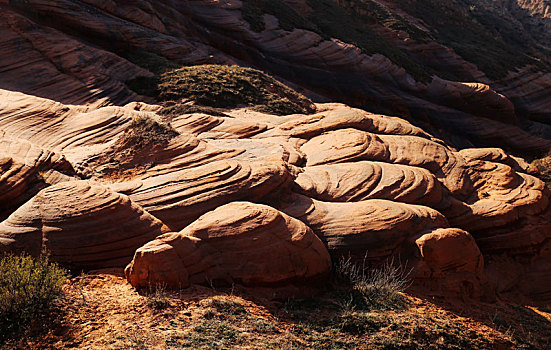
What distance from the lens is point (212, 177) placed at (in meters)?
9.71

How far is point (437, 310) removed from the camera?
9.21 metres

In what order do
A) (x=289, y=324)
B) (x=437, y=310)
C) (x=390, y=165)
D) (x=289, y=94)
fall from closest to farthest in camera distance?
(x=289, y=324)
(x=437, y=310)
(x=390, y=165)
(x=289, y=94)

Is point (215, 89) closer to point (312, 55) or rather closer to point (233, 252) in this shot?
point (312, 55)

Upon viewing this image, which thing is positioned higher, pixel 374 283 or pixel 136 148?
pixel 136 148

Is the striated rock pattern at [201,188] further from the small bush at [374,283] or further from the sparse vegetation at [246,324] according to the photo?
the small bush at [374,283]

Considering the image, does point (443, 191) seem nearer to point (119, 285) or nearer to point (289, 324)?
point (289, 324)

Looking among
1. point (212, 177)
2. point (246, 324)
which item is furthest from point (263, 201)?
point (246, 324)

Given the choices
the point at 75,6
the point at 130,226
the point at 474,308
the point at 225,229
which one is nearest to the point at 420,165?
the point at 474,308

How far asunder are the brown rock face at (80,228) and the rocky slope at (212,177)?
25 mm

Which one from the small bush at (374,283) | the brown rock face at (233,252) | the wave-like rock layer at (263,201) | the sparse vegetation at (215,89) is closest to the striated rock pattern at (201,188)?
the wave-like rock layer at (263,201)

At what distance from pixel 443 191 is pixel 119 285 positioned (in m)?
8.49

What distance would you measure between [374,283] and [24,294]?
596 centimetres

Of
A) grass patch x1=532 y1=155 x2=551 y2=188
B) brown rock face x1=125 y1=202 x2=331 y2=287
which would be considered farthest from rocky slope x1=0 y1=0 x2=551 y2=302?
grass patch x1=532 y1=155 x2=551 y2=188

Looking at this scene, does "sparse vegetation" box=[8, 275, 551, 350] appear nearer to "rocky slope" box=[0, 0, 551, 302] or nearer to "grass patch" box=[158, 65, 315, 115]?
"rocky slope" box=[0, 0, 551, 302]
